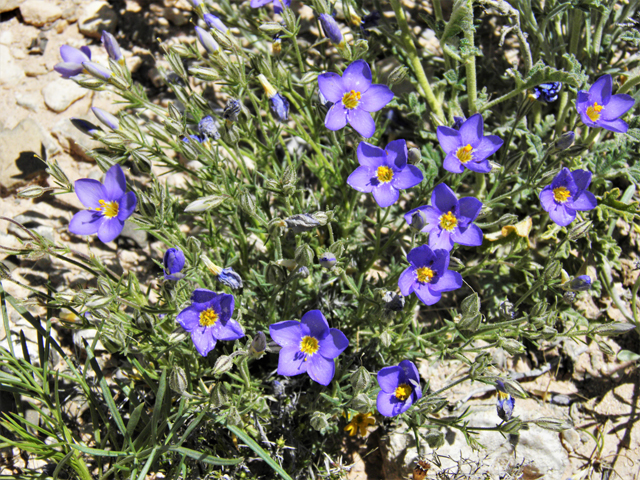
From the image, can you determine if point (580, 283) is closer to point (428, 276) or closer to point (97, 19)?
point (428, 276)

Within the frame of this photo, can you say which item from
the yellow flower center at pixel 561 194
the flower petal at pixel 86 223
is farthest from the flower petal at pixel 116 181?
the yellow flower center at pixel 561 194

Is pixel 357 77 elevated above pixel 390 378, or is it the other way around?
pixel 357 77

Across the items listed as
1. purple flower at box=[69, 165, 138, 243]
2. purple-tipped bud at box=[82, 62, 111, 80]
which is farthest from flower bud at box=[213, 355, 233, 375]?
purple-tipped bud at box=[82, 62, 111, 80]

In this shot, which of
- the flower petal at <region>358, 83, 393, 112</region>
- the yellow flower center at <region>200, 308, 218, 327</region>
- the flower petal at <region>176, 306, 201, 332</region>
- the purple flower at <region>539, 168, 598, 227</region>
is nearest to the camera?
the flower petal at <region>176, 306, 201, 332</region>

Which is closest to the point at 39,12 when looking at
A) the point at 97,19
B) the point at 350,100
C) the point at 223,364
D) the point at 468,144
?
the point at 97,19

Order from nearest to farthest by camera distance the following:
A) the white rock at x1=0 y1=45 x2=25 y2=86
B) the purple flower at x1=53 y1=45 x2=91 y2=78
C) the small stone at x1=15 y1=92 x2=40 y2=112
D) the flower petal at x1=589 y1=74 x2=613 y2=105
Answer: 1. the flower petal at x1=589 y1=74 x2=613 y2=105
2. the purple flower at x1=53 y1=45 x2=91 y2=78
3. the small stone at x1=15 y1=92 x2=40 y2=112
4. the white rock at x1=0 y1=45 x2=25 y2=86

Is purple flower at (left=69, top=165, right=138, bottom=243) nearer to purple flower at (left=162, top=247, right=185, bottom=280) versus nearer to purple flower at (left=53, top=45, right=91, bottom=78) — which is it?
purple flower at (left=162, top=247, right=185, bottom=280)

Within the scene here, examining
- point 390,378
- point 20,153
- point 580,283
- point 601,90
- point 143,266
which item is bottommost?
point 143,266

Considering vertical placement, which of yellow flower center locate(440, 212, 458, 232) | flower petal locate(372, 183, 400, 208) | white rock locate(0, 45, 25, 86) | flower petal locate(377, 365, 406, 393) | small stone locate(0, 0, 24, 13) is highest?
small stone locate(0, 0, 24, 13)

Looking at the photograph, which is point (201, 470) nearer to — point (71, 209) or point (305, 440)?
point (305, 440)
